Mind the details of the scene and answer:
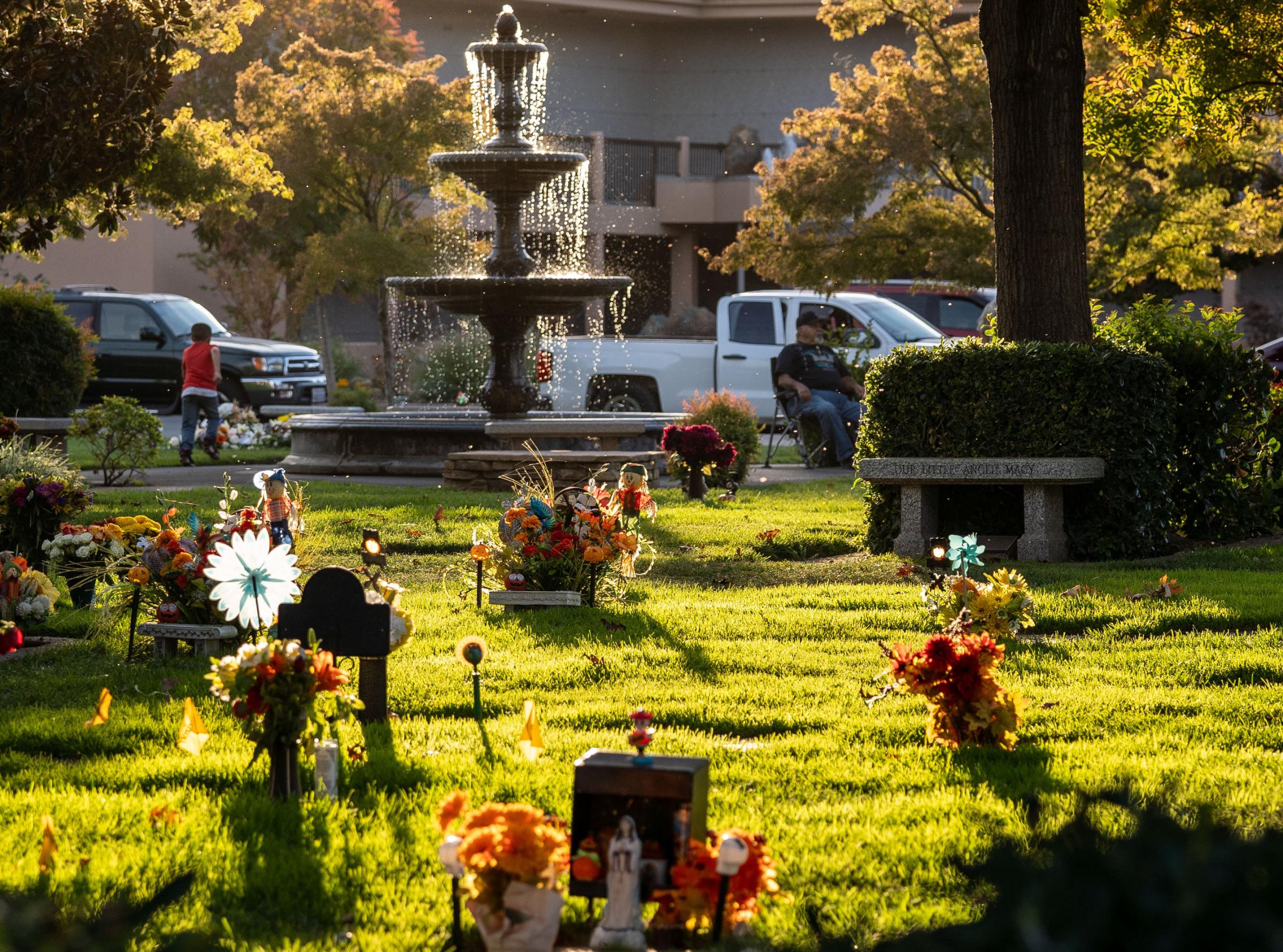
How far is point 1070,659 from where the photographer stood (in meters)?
6.80

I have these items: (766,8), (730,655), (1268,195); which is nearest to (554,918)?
(730,655)

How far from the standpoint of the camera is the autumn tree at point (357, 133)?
25953 mm

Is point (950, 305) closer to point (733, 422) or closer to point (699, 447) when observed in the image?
point (733, 422)

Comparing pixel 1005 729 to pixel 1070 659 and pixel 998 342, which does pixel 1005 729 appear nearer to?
pixel 1070 659

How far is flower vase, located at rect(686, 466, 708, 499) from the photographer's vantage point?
1398 centimetres

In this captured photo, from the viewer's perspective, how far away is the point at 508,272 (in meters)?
16.6

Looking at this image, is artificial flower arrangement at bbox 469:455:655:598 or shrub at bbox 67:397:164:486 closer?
artificial flower arrangement at bbox 469:455:655:598

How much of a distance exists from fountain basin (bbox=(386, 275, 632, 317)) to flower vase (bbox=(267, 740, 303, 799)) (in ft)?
36.2

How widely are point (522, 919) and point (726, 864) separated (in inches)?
17.6

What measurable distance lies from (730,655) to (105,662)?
277cm

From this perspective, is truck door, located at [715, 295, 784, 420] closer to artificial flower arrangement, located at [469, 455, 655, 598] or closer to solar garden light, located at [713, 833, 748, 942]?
artificial flower arrangement, located at [469, 455, 655, 598]

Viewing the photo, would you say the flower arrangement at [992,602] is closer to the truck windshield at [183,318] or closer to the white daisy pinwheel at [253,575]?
the white daisy pinwheel at [253,575]

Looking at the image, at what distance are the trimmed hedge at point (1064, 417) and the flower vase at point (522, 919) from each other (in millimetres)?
7198

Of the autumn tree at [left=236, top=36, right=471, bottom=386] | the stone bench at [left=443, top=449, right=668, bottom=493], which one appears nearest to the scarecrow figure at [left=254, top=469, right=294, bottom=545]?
the stone bench at [left=443, top=449, right=668, bottom=493]
